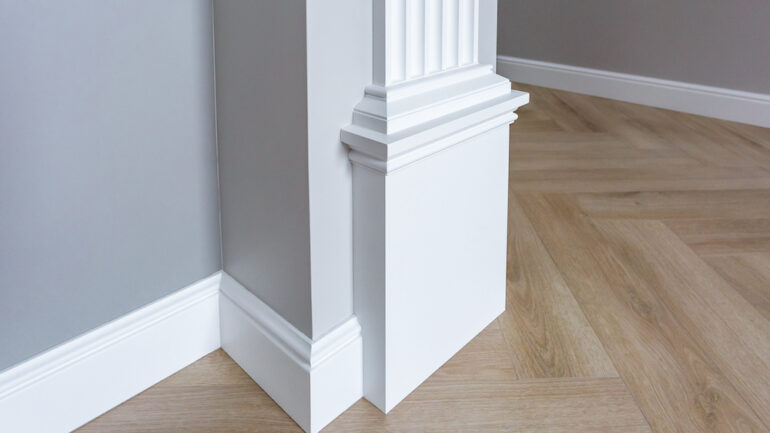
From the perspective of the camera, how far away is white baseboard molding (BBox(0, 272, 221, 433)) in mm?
857

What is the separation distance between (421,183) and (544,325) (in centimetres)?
41

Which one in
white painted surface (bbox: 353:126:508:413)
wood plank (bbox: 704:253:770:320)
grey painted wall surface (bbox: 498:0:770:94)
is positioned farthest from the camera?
grey painted wall surface (bbox: 498:0:770:94)

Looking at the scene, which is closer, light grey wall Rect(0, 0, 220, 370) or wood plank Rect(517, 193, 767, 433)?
light grey wall Rect(0, 0, 220, 370)

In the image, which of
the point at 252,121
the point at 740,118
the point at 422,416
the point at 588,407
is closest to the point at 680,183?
the point at 740,118

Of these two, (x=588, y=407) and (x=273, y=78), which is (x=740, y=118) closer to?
(x=588, y=407)

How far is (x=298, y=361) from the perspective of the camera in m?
0.92

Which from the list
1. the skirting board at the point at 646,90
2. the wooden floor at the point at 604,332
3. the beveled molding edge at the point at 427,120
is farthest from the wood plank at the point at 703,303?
the skirting board at the point at 646,90

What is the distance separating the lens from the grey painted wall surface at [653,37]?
8.04 ft

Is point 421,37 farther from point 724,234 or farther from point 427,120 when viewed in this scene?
point 724,234

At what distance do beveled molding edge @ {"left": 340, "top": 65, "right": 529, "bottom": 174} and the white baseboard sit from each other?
25 centimetres

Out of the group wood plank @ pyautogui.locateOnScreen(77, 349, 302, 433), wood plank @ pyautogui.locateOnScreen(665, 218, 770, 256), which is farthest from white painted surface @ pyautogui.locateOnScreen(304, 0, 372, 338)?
wood plank @ pyautogui.locateOnScreen(665, 218, 770, 256)

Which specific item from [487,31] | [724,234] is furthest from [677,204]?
[487,31]

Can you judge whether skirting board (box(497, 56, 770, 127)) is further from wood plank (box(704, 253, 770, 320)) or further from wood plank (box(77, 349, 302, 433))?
wood plank (box(77, 349, 302, 433))

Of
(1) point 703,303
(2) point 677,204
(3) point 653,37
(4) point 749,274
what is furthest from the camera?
(3) point 653,37
